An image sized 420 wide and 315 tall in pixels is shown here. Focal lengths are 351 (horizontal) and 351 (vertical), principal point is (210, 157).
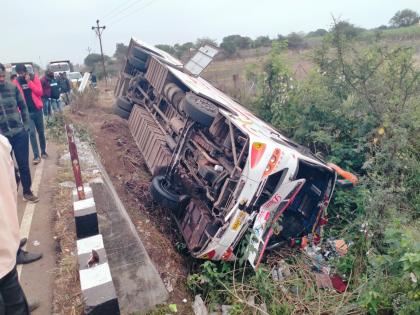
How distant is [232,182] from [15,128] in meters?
2.86

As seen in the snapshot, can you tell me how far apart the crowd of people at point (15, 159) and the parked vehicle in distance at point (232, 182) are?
1.71 meters

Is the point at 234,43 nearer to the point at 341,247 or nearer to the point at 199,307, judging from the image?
the point at 341,247

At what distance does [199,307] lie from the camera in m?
3.58

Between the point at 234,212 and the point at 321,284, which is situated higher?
the point at 234,212

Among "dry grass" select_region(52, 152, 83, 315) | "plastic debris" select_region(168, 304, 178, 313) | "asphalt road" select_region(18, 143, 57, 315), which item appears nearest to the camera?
"dry grass" select_region(52, 152, 83, 315)

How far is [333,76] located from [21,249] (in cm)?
593

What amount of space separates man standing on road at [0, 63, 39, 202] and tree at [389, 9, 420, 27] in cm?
3192

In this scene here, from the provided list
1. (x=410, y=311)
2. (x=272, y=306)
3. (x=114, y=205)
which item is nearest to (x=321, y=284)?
(x=272, y=306)

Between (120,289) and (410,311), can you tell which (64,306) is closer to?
(120,289)

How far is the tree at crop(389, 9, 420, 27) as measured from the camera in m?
28.6

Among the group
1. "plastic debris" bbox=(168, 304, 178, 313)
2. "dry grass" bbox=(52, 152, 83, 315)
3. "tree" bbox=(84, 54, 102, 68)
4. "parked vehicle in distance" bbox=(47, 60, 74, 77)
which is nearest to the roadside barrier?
"dry grass" bbox=(52, 152, 83, 315)

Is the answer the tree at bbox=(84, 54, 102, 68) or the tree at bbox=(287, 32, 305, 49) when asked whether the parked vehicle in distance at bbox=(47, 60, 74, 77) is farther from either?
the tree at bbox=(84, 54, 102, 68)

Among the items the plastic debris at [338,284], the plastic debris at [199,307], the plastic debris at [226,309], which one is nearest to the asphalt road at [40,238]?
the plastic debris at [199,307]

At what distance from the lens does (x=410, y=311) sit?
2803mm
